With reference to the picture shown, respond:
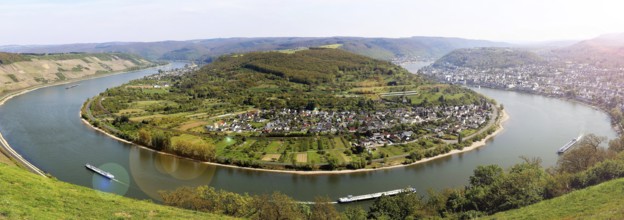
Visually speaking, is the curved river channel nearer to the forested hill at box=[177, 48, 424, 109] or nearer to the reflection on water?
the reflection on water

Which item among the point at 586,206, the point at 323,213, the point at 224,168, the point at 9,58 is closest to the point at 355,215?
the point at 323,213

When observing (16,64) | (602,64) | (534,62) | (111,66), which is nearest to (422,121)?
(602,64)

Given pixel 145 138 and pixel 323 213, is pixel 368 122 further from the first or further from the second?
pixel 323 213

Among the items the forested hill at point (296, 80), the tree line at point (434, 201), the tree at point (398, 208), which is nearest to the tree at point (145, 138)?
the tree line at point (434, 201)

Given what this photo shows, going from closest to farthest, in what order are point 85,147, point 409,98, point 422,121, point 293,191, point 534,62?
1. point 293,191
2. point 85,147
3. point 422,121
4. point 409,98
5. point 534,62

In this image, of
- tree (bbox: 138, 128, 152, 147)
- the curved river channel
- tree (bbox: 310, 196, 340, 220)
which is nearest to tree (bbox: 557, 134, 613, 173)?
the curved river channel

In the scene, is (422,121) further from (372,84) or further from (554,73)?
(554,73)
